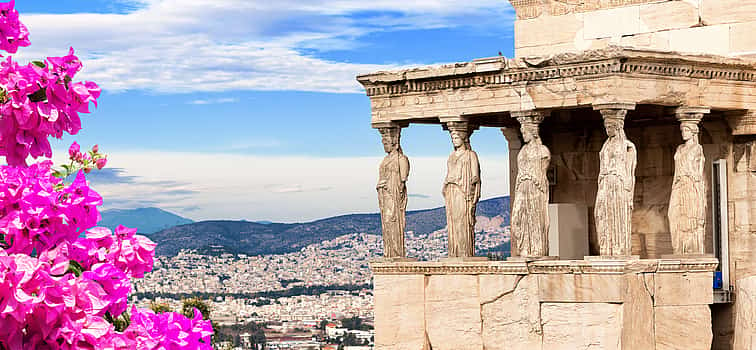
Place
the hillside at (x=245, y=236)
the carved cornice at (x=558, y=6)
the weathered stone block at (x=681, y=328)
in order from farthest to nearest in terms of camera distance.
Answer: the hillside at (x=245, y=236), the carved cornice at (x=558, y=6), the weathered stone block at (x=681, y=328)

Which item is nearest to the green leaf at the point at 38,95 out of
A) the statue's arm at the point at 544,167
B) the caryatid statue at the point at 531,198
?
the caryatid statue at the point at 531,198

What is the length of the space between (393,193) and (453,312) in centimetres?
207

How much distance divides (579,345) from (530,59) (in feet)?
12.1

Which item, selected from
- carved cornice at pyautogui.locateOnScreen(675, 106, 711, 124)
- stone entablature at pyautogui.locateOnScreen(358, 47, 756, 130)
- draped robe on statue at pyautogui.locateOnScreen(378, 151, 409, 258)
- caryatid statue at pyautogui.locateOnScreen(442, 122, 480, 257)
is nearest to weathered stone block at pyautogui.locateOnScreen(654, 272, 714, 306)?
carved cornice at pyautogui.locateOnScreen(675, 106, 711, 124)

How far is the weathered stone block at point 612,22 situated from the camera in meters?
20.3

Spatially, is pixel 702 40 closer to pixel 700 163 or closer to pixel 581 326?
pixel 700 163

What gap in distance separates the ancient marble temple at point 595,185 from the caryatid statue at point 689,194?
0.02 m

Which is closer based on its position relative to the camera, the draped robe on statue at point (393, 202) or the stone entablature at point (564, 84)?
the stone entablature at point (564, 84)

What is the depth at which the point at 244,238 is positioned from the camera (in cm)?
6481

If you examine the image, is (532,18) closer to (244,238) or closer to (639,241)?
(639,241)

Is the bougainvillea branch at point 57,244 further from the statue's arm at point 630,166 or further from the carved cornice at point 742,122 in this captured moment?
the carved cornice at point 742,122

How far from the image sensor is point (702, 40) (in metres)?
19.6

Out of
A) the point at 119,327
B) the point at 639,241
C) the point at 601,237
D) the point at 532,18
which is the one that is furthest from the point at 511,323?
the point at 119,327

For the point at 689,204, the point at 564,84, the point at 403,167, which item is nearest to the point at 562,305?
the point at 689,204
